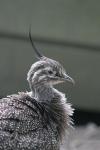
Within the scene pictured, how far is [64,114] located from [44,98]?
24 centimetres

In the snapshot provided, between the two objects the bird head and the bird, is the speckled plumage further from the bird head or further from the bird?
the bird head

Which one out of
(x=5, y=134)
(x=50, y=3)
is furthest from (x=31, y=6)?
(x=5, y=134)

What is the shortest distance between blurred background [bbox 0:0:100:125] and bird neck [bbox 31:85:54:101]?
127 inches

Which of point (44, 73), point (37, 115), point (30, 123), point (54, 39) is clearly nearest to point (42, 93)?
point (44, 73)

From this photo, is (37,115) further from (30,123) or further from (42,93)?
(42,93)

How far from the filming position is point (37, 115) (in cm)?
754

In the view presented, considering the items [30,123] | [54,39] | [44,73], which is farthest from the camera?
[54,39]

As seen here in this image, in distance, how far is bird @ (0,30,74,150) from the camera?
285 inches

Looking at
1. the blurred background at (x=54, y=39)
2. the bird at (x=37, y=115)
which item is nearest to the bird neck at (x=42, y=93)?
the bird at (x=37, y=115)

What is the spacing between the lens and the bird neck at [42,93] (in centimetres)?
778

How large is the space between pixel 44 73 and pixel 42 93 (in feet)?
0.61

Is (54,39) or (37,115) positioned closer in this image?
(37,115)

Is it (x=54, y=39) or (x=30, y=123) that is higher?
(x=54, y=39)

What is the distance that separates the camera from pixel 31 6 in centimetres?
1102
